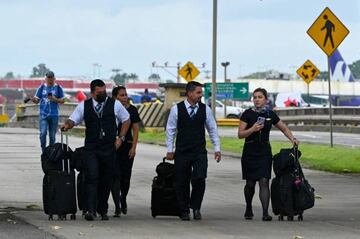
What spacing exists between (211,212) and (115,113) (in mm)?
2276

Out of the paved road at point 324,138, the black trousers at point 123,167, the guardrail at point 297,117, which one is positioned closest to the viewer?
the black trousers at point 123,167

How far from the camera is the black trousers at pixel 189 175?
1316cm

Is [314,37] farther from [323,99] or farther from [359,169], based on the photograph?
[323,99]

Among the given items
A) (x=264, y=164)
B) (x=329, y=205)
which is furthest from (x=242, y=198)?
(x=264, y=164)

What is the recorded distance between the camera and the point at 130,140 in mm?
13672

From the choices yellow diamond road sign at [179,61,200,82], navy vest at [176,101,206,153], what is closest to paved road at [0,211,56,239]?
navy vest at [176,101,206,153]

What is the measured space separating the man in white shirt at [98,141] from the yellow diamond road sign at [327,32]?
12038mm

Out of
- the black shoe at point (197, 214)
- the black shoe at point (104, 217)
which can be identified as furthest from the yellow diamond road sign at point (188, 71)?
the black shoe at point (104, 217)

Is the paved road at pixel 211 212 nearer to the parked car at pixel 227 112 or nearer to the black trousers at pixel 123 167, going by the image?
the black trousers at pixel 123 167

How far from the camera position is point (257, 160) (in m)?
13.4

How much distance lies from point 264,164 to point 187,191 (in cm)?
109

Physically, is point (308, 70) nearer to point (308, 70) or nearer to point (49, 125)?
point (308, 70)

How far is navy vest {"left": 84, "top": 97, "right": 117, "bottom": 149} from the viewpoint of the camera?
1275 cm

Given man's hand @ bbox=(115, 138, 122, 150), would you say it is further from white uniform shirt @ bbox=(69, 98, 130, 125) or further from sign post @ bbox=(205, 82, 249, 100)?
sign post @ bbox=(205, 82, 249, 100)
